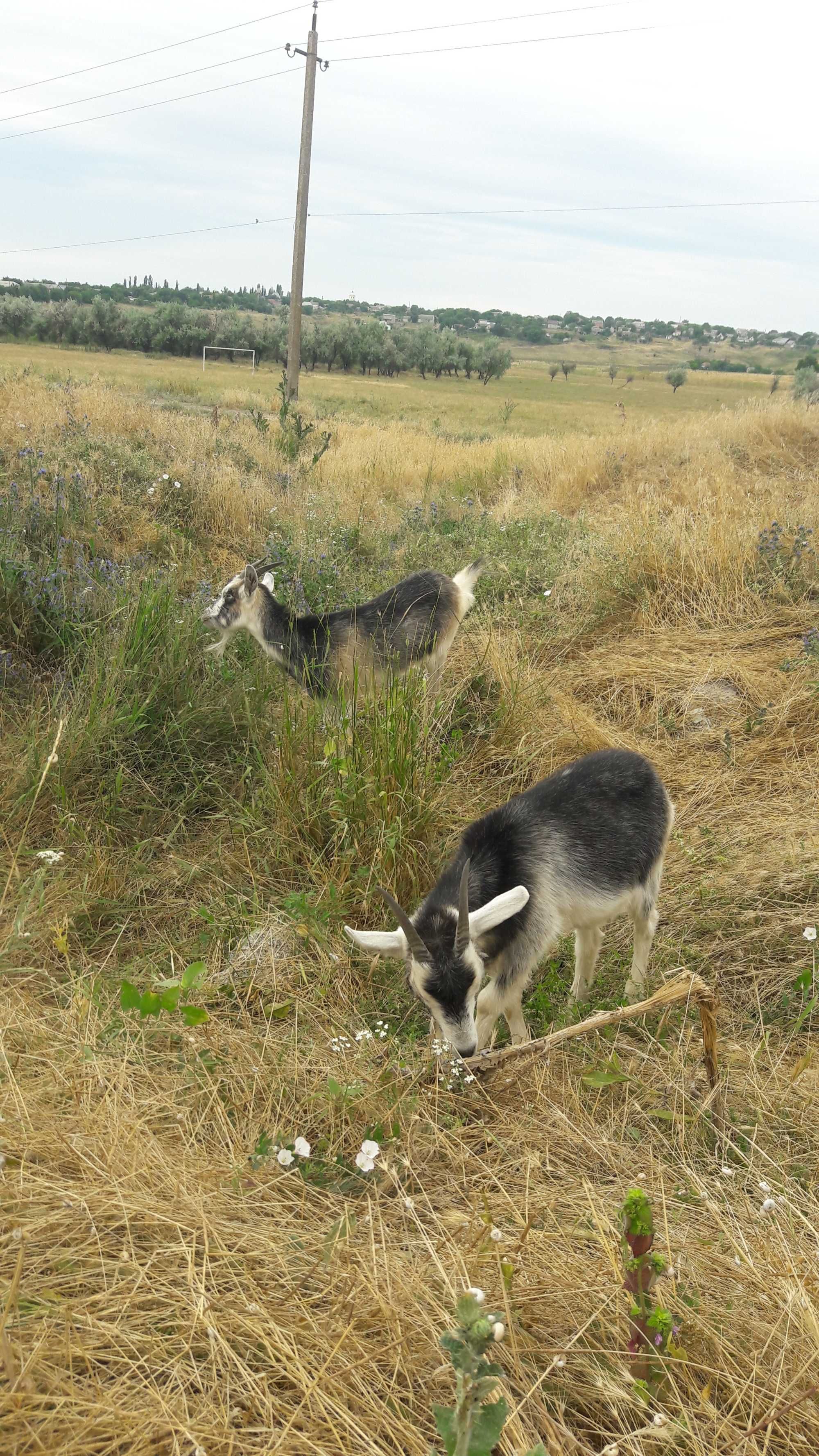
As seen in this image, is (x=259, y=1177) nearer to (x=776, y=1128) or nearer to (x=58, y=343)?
(x=776, y=1128)

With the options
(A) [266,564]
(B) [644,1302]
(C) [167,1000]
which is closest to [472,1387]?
(B) [644,1302]

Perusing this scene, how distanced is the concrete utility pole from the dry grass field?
30.5 feet

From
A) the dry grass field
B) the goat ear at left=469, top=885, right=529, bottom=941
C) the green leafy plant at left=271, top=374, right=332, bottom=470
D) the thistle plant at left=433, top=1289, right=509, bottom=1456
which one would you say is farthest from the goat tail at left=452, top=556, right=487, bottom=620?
the green leafy plant at left=271, top=374, right=332, bottom=470

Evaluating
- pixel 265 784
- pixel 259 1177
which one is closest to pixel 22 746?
pixel 265 784

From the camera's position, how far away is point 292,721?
492cm

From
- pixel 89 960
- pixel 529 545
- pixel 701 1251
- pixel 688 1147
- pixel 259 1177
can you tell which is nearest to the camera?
pixel 701 1251

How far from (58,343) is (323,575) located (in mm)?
55444

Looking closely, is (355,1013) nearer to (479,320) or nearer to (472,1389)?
(472,1389)

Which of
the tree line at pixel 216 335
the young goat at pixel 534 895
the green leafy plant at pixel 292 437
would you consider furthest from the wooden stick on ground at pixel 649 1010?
the tree line at pixel 216 335

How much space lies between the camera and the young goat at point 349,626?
6.56 meters

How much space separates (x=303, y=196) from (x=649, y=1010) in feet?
60.1

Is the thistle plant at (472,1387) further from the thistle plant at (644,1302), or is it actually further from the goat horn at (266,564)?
the goat horn at (266,564)

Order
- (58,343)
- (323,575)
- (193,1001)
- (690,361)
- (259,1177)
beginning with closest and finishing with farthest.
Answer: (259,1177), (193,1001), (323,575), (58,343), (690,361)

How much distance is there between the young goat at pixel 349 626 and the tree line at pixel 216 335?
52.3 metres
